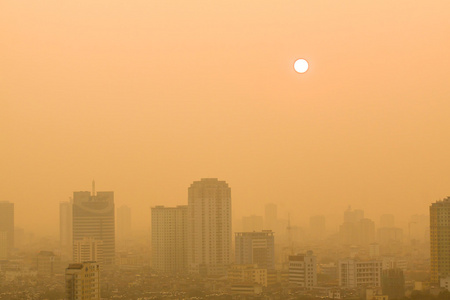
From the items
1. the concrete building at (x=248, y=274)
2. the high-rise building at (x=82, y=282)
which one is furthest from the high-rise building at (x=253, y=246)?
the high-rise building at (x=82, y=282)

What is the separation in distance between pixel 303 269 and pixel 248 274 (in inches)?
39.2

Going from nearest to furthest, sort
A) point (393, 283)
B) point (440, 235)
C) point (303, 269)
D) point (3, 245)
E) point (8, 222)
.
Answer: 1. point (393, 283)
2. point (440, 235)
3. point (303, 269)
4. point (8, 222)
5. point (3, 245)

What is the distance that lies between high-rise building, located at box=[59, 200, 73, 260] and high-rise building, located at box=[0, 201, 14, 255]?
→ 104 centimetres

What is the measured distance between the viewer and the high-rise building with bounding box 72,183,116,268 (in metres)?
18.4

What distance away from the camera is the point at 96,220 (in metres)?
21.7

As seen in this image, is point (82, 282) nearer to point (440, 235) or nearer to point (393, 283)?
point (393, 283)

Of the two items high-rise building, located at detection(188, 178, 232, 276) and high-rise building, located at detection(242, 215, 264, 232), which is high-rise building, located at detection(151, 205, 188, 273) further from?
high-rise building, located at detection(242, 215, 264, 232)

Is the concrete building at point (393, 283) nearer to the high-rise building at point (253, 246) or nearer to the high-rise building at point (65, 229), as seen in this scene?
the high-rise building at point (253, 246)

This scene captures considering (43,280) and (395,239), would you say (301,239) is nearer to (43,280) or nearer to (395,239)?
(395,239)

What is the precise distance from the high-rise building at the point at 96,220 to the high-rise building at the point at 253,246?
274 centimetres

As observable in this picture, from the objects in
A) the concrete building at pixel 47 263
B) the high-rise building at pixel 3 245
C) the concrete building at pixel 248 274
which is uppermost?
the high-rise building at pixel 3 245

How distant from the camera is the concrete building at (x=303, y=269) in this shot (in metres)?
14.3

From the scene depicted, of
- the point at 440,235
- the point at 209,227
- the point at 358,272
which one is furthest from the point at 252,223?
the point at 440,235

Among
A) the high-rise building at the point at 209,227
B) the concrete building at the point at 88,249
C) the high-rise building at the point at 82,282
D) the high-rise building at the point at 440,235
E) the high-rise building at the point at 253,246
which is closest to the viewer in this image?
the high-rise building at the point at 82,282
